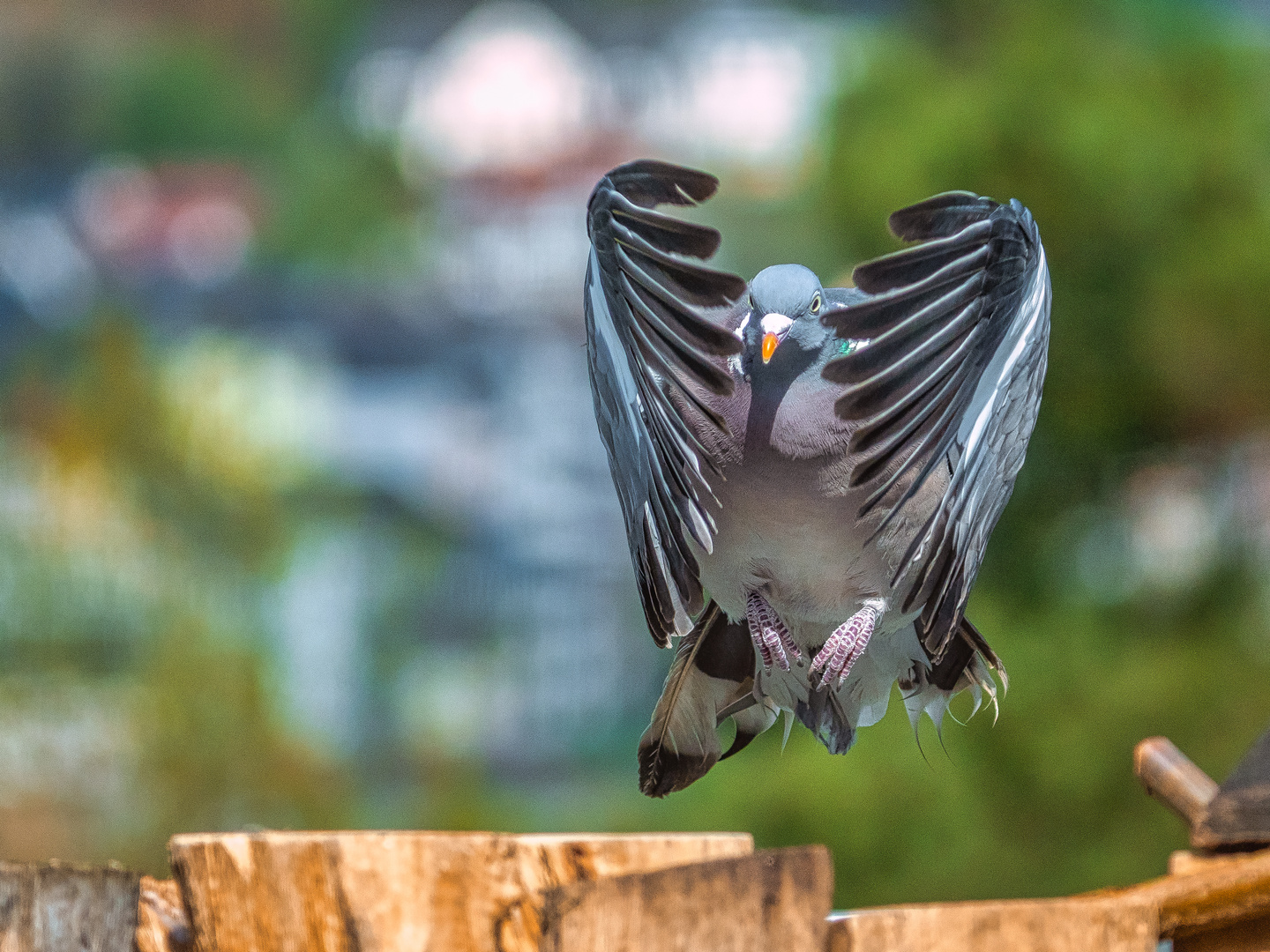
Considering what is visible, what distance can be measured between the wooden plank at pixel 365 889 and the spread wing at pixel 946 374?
483 millimetres

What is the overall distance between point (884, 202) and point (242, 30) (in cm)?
987

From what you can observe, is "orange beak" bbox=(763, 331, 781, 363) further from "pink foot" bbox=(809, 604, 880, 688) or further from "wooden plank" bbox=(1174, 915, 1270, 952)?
"wooden plank" bbox=(1174, 915, 1270, 952)

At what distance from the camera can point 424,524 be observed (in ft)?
32.9

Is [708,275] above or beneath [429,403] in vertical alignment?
beneath

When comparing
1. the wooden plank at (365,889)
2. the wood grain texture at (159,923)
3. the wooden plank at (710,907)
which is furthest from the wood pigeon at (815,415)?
the wood grain texture at (159,923)

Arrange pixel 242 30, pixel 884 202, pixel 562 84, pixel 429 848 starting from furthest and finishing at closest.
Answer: pixel 242 30 → pixel 562 84 → pixel 884 202 → pixel 429 848

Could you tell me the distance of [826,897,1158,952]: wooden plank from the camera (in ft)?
3.38

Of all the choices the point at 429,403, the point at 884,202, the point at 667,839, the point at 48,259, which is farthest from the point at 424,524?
the point at 667,839

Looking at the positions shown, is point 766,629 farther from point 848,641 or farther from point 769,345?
point 769,345

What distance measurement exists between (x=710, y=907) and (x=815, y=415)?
→ 1.88 ft

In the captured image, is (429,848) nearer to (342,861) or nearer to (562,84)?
(342,861)

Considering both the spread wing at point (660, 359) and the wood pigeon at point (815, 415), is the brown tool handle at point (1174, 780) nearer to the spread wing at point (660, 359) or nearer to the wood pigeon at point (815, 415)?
the wood pigeon at point (815, 415)

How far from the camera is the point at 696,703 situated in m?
1.74

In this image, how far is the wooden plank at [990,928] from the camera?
40.5 inches
